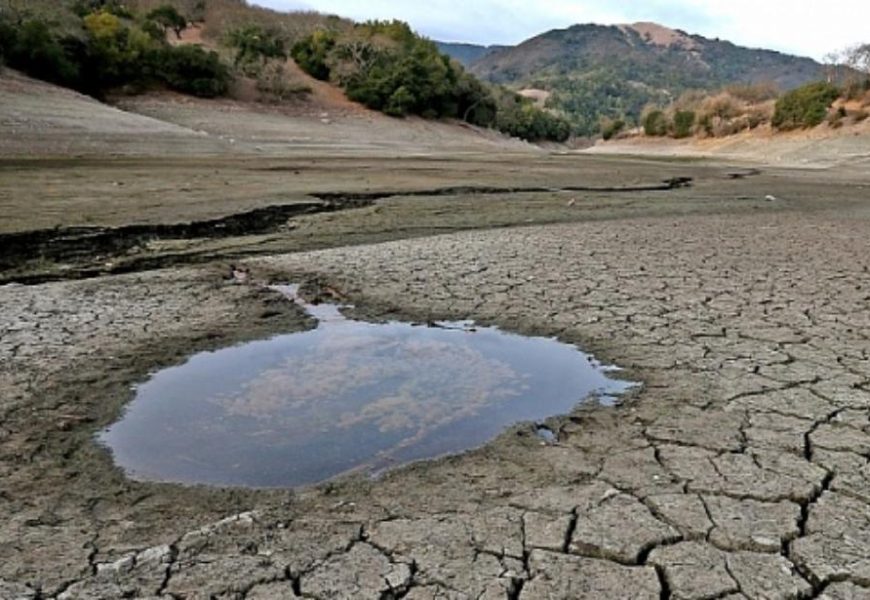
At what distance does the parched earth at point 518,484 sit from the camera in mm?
2480

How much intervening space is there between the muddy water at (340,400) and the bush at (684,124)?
6251cm

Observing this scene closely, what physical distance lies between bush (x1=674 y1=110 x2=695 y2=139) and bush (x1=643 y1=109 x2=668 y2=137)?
65.5 inches

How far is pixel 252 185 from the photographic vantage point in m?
15.3

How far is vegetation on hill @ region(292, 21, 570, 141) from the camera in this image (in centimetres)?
4991

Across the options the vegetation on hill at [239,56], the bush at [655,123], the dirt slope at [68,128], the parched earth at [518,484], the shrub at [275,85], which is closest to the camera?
the parched earth at [518,484]

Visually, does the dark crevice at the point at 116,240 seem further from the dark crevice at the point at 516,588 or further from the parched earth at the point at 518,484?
the dark crevice at the point at 516,588

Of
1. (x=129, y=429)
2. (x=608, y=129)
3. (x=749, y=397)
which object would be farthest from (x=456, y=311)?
(x=608, y=129)

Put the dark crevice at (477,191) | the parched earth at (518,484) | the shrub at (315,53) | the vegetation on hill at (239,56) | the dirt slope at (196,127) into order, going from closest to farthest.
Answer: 1. the parched earth at (518,484)
2. the dark crevice at (477,191)
3. the dirt slope at (196,127)
4. the vegetation on hill at (239,56)
5. the shrub at (315,53)

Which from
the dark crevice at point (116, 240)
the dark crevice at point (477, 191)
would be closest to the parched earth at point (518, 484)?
the dark crevice at point (116, 240)

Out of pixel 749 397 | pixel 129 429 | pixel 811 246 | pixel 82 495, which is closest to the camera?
pixel 82 495

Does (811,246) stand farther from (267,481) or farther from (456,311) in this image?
(267,481)

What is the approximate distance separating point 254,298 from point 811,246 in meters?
6.61

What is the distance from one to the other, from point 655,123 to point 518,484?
2728 inches

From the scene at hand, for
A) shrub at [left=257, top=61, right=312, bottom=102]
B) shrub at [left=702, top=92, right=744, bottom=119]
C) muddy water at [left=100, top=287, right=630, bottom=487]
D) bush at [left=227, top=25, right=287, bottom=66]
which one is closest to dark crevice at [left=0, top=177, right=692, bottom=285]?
muddy water at [left=100, top=287, right=630, bottom=487]
